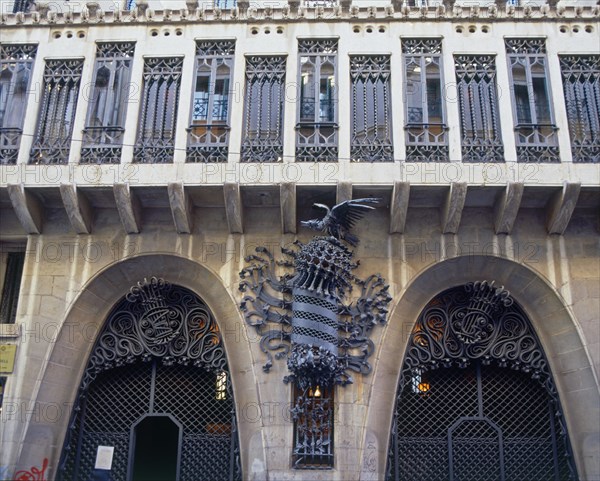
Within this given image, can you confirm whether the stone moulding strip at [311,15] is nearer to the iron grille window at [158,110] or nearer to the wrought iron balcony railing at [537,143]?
the iron grille window at [158,110]

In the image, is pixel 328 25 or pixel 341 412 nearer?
pixel 341 412

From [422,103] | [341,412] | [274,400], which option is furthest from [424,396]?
[422,103]

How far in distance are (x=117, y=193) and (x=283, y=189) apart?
3318 mm

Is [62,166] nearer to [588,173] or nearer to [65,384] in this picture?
[65,384]

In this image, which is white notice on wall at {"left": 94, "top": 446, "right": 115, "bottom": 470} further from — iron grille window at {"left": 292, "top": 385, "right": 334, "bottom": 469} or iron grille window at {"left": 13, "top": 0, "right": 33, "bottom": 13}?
iron grille window at {"left": 13, "top": 0, "right": 33, "bottom": 13}

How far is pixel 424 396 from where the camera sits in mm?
15156

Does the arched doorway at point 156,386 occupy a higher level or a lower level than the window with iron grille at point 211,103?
lower

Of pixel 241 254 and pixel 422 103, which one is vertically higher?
pixel 422 103

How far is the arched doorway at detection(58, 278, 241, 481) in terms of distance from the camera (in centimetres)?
1480

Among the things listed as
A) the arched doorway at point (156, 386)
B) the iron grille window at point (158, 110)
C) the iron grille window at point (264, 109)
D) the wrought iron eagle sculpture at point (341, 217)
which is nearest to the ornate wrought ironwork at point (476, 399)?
the wrought iron eagle sculpture at point (341, 217)

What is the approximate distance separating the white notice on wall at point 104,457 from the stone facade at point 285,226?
90 centimetres

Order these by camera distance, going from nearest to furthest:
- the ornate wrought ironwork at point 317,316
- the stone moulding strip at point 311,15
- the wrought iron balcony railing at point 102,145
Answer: the ornate wrought ironwork at point 317,316 < the wrought iron balcony railing at point 102,145 < the stone moulding strip at point 311,15

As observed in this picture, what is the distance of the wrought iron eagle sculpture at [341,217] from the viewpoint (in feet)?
45.6

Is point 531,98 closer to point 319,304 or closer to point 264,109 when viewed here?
point 264,109
